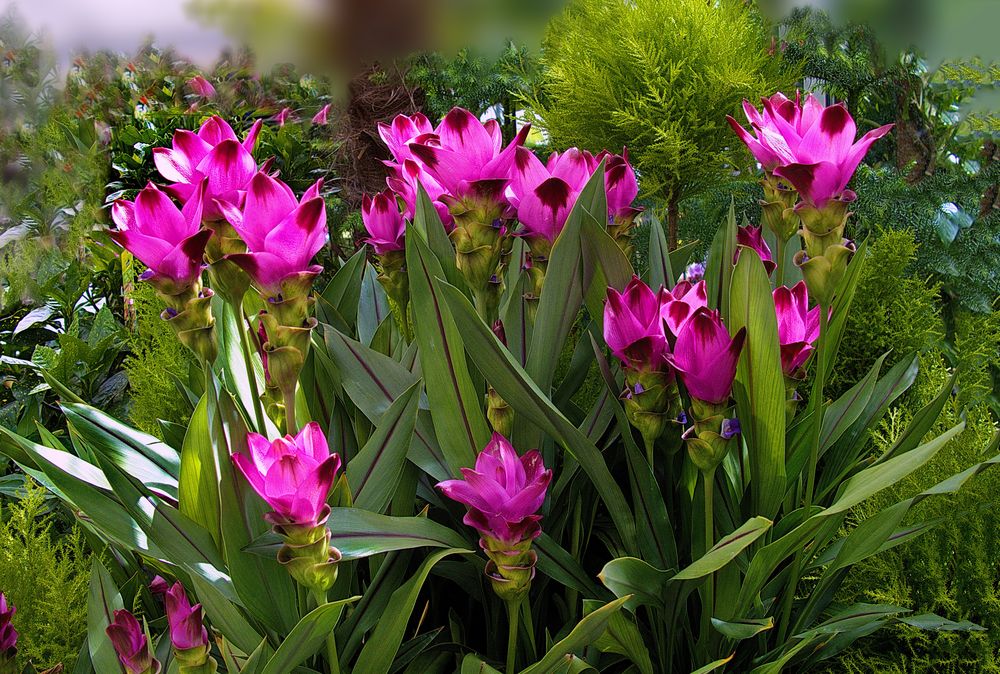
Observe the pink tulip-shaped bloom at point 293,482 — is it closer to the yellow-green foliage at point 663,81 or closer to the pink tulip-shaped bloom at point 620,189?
the pink tulip-shaped bloom at point 620,189

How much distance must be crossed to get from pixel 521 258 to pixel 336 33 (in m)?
1.40

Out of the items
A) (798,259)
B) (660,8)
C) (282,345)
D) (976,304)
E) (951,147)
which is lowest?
(282,345)

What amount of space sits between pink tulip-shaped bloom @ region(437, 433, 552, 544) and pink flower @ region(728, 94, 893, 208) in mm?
307

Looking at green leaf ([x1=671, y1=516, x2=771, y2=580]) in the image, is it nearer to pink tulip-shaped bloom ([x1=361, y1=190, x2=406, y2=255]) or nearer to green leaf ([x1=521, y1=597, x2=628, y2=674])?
green leaf ([x1=521, y1=597, x2=628, y2=674])

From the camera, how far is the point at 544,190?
69cm

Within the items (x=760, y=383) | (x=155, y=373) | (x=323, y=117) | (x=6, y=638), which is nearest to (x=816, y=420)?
(x=760, y=383)

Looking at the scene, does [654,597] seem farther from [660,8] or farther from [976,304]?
[976,304]

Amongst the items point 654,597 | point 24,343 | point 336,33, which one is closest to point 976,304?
point 654,597

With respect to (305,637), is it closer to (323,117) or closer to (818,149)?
(818,149)

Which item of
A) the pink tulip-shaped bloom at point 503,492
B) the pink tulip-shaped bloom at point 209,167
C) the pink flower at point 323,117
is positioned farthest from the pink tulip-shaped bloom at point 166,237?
the pink flower at point 323,117

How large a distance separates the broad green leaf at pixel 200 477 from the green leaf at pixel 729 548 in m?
0.37

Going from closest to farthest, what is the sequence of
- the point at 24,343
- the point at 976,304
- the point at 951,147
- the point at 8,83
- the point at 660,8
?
the point at 660,8 < the point at 976,304 < the point at 24,343 < the point at 951,147 < the point at 8,83

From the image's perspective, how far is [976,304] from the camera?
1546 millimetres

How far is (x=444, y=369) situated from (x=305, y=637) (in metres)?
0.23
